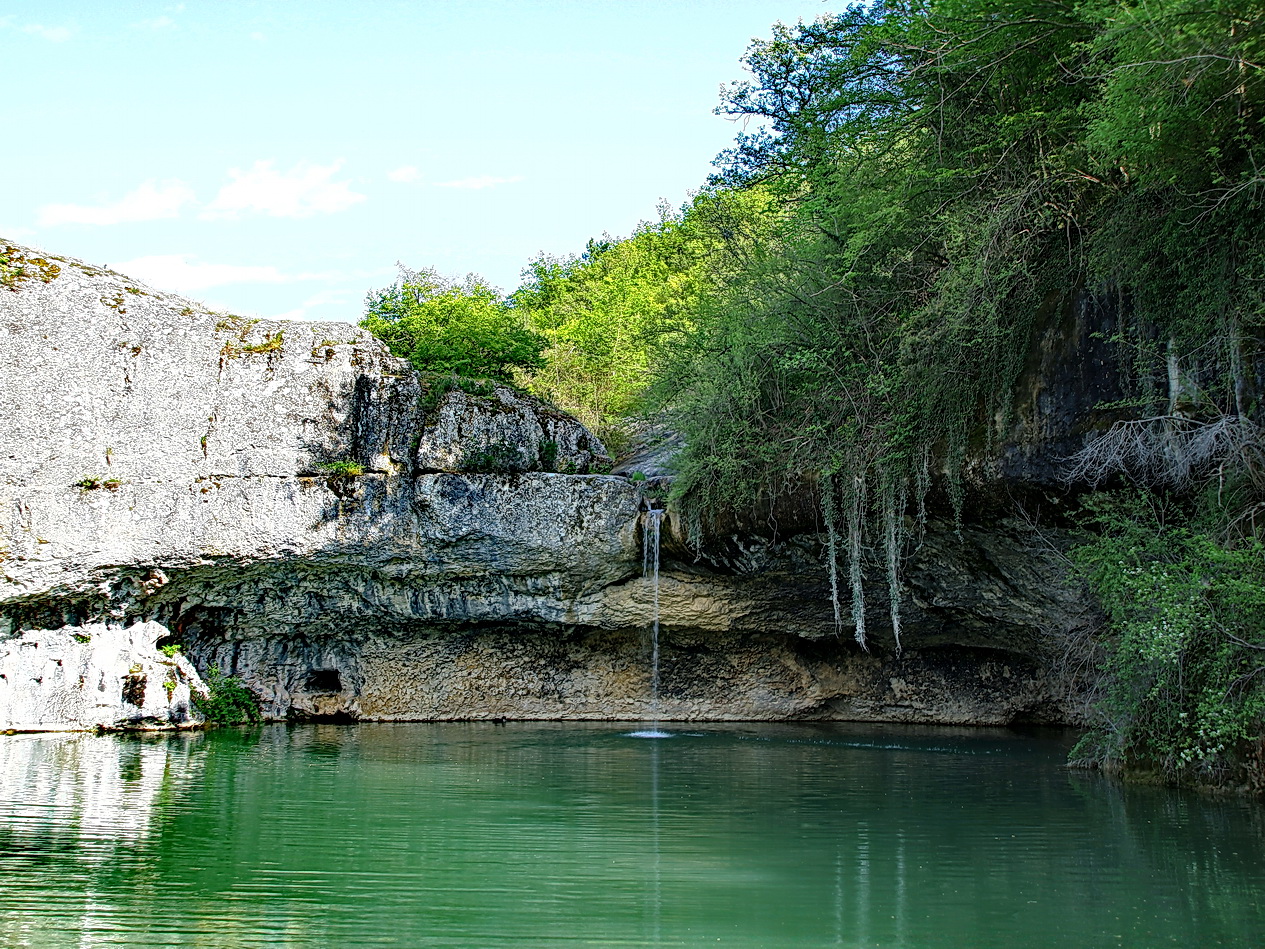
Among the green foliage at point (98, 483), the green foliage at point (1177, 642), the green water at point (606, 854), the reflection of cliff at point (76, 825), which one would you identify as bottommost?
the green water at point (606, 854)

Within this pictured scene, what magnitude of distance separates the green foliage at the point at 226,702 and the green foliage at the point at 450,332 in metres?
6.75

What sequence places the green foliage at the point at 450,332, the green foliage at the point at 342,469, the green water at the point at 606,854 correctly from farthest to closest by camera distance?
the green foliage at the point at 450,332 < the green foliage at the point at 342,469 < the green water at the point at 606,854

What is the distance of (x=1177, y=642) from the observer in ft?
35.3

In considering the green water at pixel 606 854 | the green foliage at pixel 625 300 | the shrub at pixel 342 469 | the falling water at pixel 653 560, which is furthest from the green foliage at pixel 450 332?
the green water at pixel 606 854

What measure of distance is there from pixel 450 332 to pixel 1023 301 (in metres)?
14.9

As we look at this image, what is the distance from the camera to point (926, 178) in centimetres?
1480

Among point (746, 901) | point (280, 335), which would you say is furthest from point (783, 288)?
point (746, 901)

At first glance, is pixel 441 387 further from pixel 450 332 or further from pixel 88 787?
pixel 88 787

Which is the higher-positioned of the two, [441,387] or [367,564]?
[441,387]

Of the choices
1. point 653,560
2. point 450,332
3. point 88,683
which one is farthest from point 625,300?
point 88,683

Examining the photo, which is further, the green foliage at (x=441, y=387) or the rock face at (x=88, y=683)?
the green foliage at (x=441, y=387)

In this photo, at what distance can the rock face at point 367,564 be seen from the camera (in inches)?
731

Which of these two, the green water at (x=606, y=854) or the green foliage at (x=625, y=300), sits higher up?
the green foliage at (x=625, y=300)

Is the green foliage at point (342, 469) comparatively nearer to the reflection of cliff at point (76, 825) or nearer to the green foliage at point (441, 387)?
the green foliage at point (441, 387)
